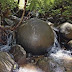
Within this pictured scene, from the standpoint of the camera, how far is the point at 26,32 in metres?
5.61

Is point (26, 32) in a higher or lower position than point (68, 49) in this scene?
higher

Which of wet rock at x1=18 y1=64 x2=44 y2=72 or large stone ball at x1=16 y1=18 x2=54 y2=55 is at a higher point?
large stone ball at x1=16 y1=18 x2=54 y2=55

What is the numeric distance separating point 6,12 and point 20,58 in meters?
3.57

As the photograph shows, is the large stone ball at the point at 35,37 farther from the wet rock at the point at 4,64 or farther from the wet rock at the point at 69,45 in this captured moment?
the wet rock at the point at 69,45

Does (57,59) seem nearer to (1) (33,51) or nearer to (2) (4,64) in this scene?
(1) (33,51)

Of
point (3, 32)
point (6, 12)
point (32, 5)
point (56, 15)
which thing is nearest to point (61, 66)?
point (32, 5)

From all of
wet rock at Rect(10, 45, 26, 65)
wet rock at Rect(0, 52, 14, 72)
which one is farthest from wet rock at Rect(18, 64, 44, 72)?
wet rock at Rect(0, 52, 14, 72)

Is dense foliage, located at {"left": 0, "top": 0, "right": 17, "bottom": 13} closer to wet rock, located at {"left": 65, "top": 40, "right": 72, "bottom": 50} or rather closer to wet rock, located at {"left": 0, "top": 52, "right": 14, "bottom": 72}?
wet rock, located at {"left": 0, "top": 52, "right": 14, "bottom": 72}

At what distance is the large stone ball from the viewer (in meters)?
5.51

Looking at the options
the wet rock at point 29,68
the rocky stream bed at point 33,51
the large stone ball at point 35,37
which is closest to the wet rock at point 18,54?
the rocky stream bed at point 33,51

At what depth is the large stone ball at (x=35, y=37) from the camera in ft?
18.1

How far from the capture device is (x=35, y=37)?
5500mm

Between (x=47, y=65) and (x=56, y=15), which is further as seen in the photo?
(x=56, y=15)

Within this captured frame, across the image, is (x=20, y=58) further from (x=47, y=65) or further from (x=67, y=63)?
(x=67, y=63)
